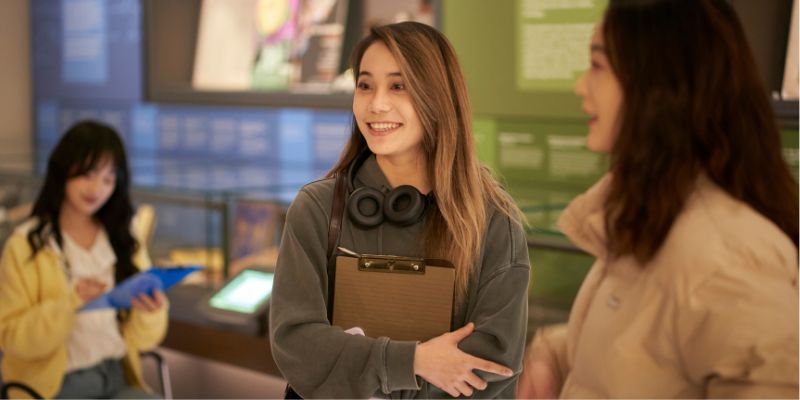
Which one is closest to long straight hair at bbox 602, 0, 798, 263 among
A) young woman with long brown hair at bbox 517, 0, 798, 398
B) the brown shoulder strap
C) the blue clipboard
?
young woman with long brown hair at bbox 517, 0, 798, 398

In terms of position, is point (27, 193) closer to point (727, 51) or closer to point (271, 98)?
point (271, 98)

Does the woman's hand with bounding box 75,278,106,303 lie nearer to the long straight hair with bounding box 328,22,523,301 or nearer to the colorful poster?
the colorful poster

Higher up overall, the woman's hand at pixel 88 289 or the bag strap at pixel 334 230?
the bag strap at pixel 334 230

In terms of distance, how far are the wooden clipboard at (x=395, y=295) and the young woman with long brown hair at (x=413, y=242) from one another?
0.04 metres

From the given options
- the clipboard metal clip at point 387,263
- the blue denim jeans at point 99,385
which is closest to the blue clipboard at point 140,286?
the blue denim jeans at point 99,385

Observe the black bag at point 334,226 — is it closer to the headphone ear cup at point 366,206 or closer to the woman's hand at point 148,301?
the headphone ear cup at point 366,206

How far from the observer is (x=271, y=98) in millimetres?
3986

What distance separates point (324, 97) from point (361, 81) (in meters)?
2.20

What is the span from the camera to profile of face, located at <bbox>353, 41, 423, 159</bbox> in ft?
5.28

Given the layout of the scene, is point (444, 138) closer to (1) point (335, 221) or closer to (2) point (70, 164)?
(1) point (335, 221)

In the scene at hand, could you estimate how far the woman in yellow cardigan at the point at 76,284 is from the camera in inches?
119

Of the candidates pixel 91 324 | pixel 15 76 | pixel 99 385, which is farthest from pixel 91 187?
pixel 15 76

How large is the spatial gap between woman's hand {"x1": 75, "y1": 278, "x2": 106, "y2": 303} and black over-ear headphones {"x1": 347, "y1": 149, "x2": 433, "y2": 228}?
1802 mm

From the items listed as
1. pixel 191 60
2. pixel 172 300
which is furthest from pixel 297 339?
pixel 191 60
